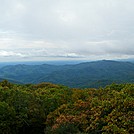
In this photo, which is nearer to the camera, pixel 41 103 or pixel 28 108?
pixel 28 108

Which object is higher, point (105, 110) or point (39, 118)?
point (105, 110)

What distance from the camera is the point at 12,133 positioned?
84.2 ft

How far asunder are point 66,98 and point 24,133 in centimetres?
662

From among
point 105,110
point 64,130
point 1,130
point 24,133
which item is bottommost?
point 24,133

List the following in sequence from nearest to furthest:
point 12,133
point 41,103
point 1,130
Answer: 1. point 1,130
2. point 12,133
3. point 41,103

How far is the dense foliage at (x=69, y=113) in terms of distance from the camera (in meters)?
18.3

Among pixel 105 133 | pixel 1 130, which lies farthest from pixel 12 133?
pixel 105 133

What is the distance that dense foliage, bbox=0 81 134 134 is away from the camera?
59.9 feet

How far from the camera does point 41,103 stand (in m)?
28.8

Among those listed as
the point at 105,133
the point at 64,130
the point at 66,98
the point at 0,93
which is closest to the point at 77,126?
the point at 64,130

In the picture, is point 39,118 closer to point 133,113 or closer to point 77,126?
point 77,126

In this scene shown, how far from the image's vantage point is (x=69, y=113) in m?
23.6

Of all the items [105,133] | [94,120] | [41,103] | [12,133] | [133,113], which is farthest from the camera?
[41,103]

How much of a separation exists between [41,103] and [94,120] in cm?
1075
